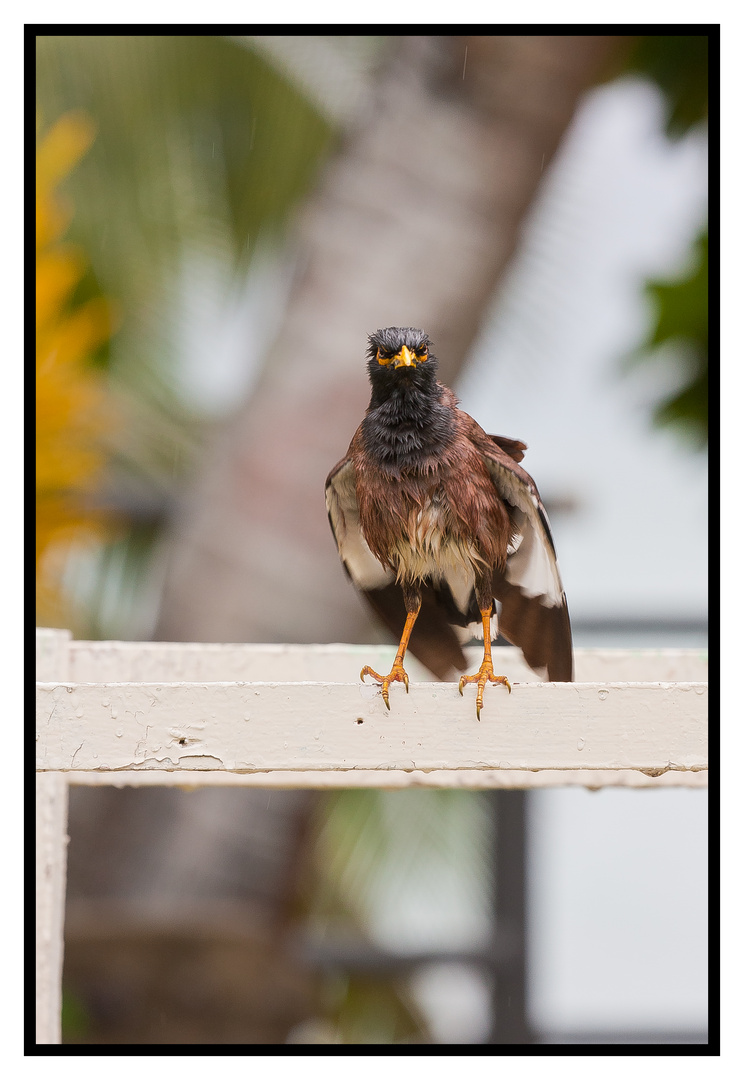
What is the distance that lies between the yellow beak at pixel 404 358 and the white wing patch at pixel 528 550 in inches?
7.1

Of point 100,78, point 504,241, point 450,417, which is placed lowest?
point 450,417

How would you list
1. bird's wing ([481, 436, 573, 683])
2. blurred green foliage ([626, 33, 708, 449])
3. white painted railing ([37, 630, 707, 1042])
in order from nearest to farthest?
white painted railing ([37, 630, 707, 1042])
bird's wing ([481, 436, 573, 683])
blurred green foliage ([626, 33, 708, 449])

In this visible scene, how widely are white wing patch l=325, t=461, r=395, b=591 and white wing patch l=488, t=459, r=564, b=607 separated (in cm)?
18

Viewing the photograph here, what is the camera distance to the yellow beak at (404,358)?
109cm

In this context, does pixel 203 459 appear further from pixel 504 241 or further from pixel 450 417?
pixel 450 417

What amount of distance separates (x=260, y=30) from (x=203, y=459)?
2.50 m

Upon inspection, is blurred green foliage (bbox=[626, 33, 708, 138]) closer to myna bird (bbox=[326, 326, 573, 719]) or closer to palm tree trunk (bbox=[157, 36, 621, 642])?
palm tree trunk (bbox=[157, 36, 621, 642])

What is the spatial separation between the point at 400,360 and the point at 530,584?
38 cm

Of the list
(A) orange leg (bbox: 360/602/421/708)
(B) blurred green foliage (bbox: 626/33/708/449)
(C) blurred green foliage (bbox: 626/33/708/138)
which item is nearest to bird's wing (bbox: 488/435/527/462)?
(A) orange leg (bbox: 360/602/421/708)

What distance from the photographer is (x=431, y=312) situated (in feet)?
8.48

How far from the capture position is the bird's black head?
1114 millimetres

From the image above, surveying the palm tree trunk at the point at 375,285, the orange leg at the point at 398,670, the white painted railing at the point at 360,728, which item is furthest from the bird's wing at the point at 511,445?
the palm tree trunk at the point at 375,285

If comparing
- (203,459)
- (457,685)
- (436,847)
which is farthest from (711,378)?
(436,847)

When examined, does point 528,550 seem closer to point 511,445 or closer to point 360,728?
point 511,445
